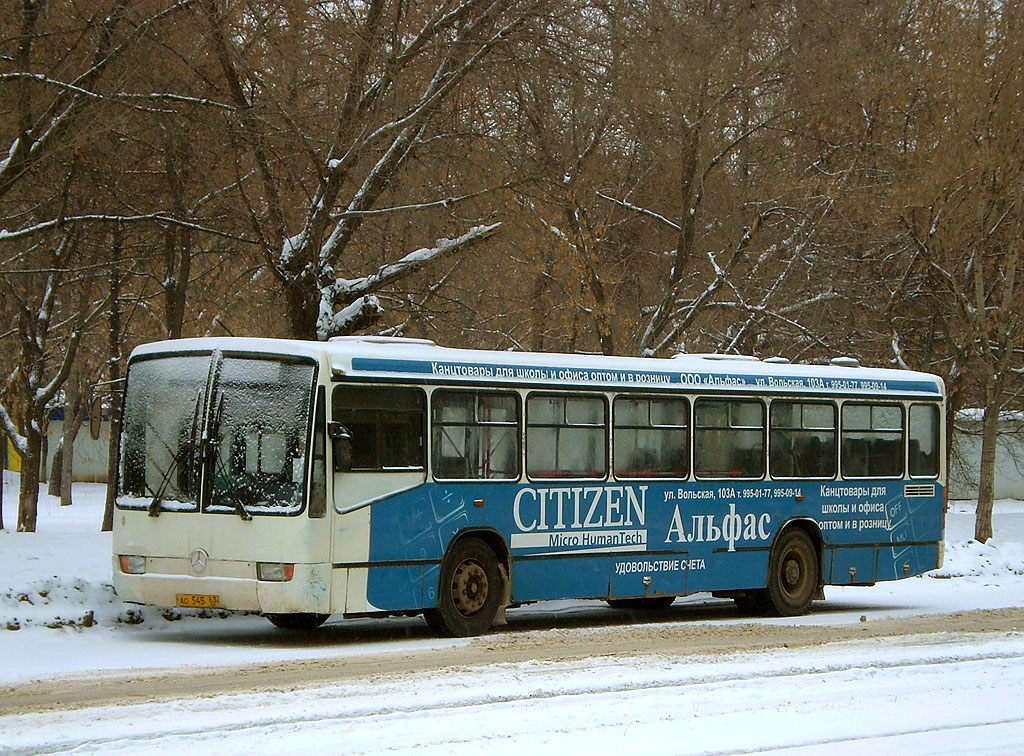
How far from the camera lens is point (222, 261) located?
2488cm

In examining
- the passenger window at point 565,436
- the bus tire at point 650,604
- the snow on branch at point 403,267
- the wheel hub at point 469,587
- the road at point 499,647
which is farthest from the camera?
the snow on branch at point 403,267

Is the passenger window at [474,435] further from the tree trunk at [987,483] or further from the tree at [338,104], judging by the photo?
the tree trunk at [987,483]

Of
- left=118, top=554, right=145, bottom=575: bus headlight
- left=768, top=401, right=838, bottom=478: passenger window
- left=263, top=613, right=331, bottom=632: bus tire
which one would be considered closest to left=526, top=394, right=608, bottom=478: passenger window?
left=263, top=613, right=331, bottom=632: bus tire

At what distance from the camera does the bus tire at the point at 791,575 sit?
59.4 feet

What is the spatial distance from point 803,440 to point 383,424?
623cm

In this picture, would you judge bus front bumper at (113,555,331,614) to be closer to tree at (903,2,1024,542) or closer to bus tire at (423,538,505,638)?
bus tire at (423,538,505,638)

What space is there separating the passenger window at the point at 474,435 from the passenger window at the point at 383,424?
22cm

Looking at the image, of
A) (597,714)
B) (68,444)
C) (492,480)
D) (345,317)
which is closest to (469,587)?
(492,480)

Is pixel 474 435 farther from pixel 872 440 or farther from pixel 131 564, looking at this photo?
pixel 872 440

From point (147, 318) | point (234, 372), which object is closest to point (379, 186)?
point (234, 372)

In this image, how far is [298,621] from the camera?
15.5m

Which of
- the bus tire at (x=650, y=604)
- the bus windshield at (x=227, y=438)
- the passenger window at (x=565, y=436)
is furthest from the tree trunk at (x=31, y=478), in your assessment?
the passenger window at (x=565, y=436)

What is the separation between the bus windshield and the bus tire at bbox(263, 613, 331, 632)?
1827mm

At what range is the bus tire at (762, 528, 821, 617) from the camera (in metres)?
18.1
